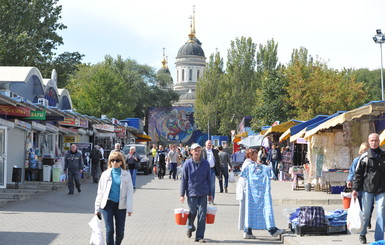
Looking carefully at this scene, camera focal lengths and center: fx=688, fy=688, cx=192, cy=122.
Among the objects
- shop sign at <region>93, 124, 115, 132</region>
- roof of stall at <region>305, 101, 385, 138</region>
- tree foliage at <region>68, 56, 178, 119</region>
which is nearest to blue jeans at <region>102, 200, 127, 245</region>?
roof of stall at <region>305, 101, 385, 138</region>

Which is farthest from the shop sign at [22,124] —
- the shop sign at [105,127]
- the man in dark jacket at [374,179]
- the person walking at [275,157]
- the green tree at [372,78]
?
the green tree at [372,78]

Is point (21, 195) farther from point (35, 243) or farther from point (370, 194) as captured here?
point (370, 194)

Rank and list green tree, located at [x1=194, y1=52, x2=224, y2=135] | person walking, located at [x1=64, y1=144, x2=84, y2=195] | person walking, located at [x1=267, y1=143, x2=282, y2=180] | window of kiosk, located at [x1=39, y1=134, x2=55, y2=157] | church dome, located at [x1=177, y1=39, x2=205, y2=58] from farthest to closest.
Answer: church dome, located at [x1=177, y1=39, x2=205, y2=58]
green tree, located at [x1=194, y1=52, x2=224, y2=135]
person walking, located at [x1=267, y1=143, x2=282, y2=180]
window of kiosk, located at [x1=39, y1=134, x2=55, y2=157]
person walking, located at [x1=64, y1=144, x2=84, y2=195]

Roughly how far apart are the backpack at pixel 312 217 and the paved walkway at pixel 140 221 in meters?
0.34

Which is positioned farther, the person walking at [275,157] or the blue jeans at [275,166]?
the blue jeans at [275,166]

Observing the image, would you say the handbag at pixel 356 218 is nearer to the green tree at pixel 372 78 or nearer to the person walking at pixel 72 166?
the person walking at pixel 72 166

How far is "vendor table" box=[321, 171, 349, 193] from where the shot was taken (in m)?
21.0

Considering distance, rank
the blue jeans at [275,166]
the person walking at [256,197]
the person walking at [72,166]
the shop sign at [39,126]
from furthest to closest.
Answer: the blue jeans at [275,166], the shop sign at [39,126], the person walking at [72,166], the person walking at [256,197]

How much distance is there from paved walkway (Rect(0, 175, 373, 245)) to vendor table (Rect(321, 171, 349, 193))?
42cm

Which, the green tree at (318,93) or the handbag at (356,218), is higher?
the green tree at (318,93)

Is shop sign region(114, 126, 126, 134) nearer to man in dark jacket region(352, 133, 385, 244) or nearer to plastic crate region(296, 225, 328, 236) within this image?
plastic crate region(296, 225, 328, 236)

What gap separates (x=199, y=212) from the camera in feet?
37.3

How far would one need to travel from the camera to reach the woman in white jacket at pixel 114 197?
9133 mm

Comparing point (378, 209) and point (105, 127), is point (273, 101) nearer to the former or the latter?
point (105, 127)
